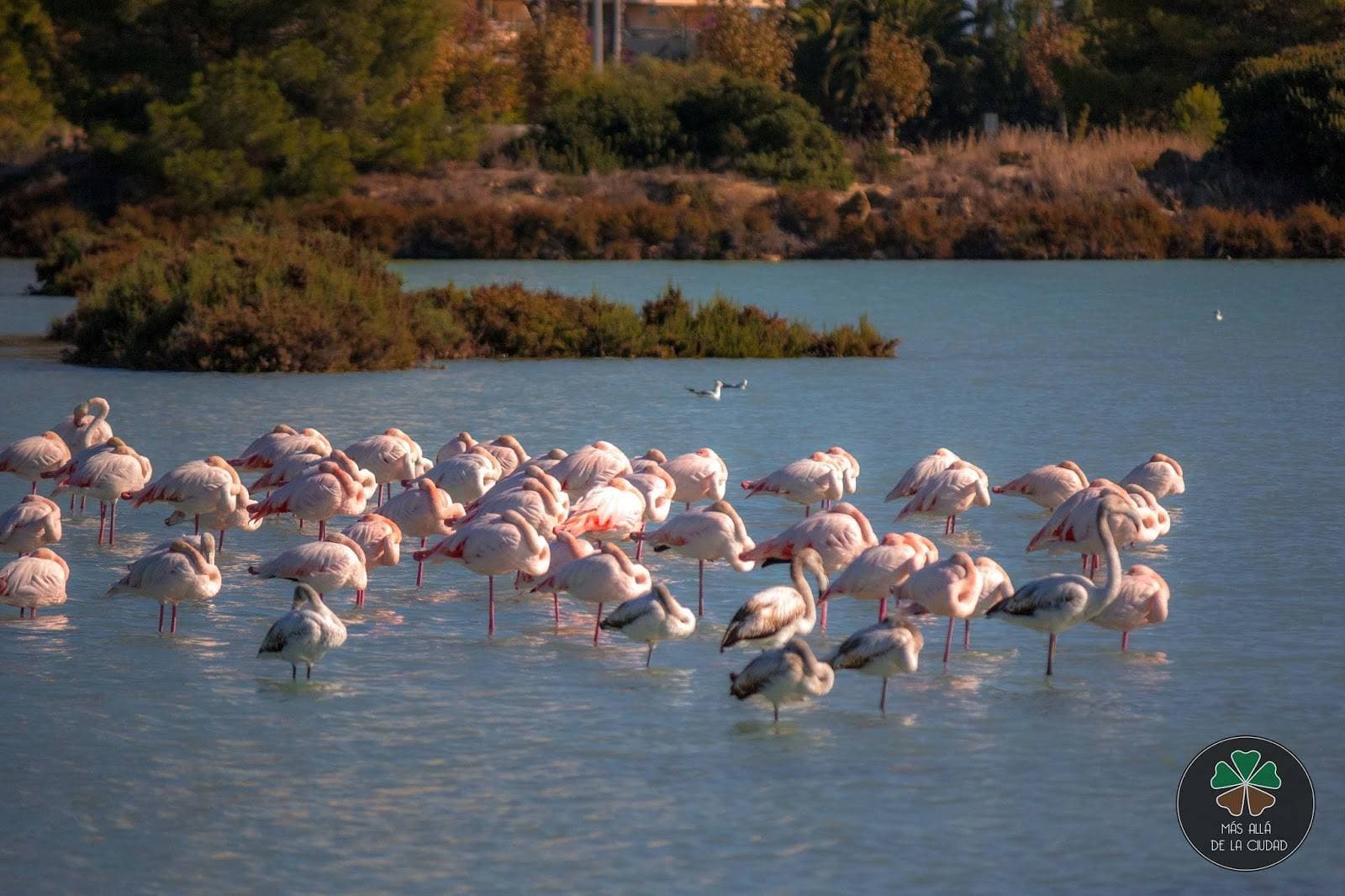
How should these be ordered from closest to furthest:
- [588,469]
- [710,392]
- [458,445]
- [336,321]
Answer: [588,469]
[458,445]
[710,392]
[336,321]

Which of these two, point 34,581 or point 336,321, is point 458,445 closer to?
point 34,581

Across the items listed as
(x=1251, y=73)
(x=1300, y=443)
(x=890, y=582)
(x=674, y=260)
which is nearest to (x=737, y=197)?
(x=674, y=260)

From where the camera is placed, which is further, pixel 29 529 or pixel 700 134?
pixel 700 134

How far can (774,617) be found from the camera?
7.63m

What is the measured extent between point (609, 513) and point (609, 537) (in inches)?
5.0

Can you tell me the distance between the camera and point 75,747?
6.92 meters

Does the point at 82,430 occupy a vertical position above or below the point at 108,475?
below

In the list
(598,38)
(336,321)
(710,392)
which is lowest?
(710,392)

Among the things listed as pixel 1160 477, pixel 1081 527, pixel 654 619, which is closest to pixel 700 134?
pixel 1160 477

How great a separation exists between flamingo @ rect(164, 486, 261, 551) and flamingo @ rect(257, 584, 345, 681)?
284 centimetres

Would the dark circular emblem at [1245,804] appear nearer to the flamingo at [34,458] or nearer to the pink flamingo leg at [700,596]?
the pink flamingo leg at [700,596]

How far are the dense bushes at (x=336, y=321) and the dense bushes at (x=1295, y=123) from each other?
27.3 metres

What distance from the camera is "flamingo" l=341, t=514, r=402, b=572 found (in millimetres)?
9219

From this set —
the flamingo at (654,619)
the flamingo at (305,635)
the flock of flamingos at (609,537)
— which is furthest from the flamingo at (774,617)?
the flamingo at (305,635)
